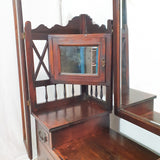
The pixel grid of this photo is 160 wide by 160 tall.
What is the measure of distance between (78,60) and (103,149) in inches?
23.0

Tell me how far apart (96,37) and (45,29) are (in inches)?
13.9

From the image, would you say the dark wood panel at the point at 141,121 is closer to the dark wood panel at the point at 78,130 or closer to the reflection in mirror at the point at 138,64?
the reflection in mirror at the point at 138,64

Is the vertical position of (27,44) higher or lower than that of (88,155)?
higher

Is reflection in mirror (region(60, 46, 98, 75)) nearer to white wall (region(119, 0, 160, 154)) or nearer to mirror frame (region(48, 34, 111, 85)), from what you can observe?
mirror frame (region(48, 34, 111, 85))

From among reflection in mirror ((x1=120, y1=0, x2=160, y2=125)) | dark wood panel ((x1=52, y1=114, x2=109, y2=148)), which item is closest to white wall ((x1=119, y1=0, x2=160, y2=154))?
reflection in mirror ((x1=120, y1=0, x2=160, y2=125))

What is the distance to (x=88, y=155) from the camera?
0.92m

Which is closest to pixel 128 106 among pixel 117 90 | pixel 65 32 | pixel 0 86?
pixel 117 90

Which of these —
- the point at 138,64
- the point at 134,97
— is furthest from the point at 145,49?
the point at 134,97

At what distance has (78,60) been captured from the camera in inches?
47.7

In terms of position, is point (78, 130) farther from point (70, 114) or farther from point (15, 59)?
point (15, 59)

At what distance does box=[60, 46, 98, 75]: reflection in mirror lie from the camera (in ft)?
3.84

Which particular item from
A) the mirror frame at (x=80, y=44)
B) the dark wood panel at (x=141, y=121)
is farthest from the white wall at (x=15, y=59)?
the mirror frame at (x=80, y=44)

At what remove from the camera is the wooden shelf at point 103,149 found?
91 cm

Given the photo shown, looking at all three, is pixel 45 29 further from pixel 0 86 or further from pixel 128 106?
pixel 128 106
